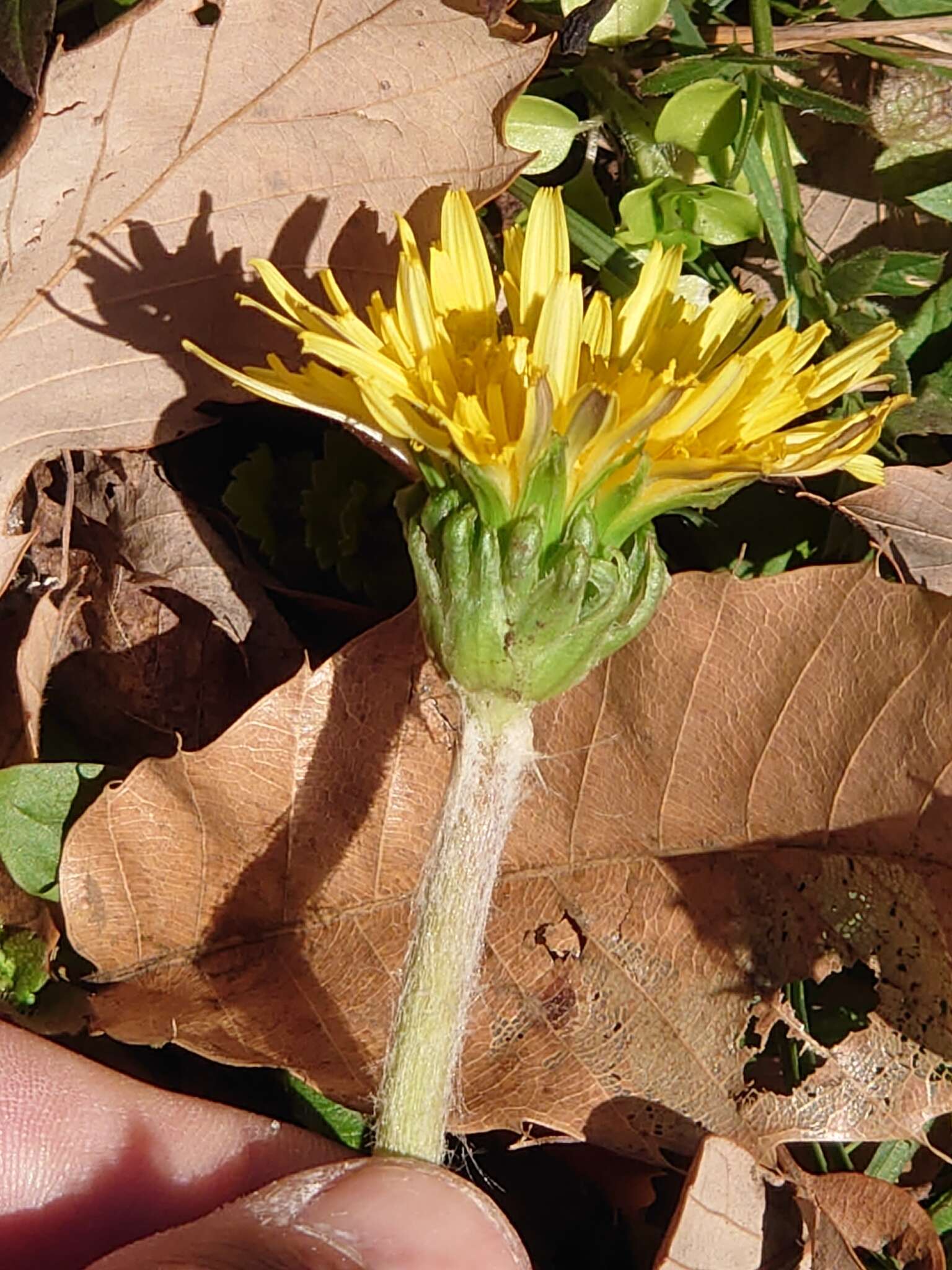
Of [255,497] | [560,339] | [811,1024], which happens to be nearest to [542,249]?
[560,339]

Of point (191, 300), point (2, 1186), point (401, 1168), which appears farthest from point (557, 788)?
point (2, 1186)

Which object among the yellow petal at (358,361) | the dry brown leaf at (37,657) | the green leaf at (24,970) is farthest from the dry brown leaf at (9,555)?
the yellow petal at (358,361)

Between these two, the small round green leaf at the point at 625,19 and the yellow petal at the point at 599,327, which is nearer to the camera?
the yellow petal at the point at 599,327

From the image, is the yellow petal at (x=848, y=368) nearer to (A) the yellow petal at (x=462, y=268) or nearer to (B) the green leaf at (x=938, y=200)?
(A) the yellow petal at (x=462, y=268)

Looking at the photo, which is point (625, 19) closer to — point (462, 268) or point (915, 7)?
point (915, 7)

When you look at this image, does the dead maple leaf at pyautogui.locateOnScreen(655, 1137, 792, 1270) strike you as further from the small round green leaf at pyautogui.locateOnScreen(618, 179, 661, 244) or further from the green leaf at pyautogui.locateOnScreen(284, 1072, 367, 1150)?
the small round green leaf at pyautogui.locateOnScreen(618, 179, 661, 244)

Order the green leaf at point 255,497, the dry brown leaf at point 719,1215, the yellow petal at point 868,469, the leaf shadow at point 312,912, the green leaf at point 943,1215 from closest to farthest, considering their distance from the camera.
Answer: the yellow petal at point 868,469, the dry brown leaf at point 719,1215, the leaf shadow at point 312,912, the green leaf at point 943,1215, the green leaf at point 255,497

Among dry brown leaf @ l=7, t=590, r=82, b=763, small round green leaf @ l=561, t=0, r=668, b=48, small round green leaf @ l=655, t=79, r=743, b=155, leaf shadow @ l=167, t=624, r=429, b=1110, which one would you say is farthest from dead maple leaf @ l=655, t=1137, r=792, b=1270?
small round green leaf @ l=561, t=0, r=668, b=48

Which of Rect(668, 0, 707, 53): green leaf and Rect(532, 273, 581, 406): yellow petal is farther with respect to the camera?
Rect(668, 0, 707, 53): green leaf
